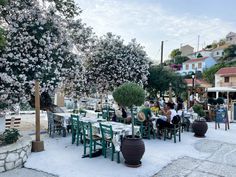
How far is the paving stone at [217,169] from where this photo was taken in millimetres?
5129

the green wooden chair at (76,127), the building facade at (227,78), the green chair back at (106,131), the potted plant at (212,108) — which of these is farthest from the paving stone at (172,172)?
the building facade at (227,78)

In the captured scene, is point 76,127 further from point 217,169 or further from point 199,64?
point 199,64

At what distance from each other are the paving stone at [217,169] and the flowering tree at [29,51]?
5250 mm

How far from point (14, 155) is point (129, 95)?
291 centimetres

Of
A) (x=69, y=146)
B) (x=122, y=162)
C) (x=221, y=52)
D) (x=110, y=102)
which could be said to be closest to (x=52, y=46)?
(x=69, y=146)

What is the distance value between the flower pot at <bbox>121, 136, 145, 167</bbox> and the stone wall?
238 centimetres

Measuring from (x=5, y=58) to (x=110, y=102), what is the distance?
9.01 metres

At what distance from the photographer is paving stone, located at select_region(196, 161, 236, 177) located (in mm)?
5129

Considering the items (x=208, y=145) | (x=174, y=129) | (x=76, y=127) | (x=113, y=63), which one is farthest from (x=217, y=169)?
(x=113, y=63)

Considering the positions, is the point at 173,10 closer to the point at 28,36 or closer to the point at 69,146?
the point at 28,36

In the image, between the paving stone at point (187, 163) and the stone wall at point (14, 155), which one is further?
A: the paving stone at point (187, 163)

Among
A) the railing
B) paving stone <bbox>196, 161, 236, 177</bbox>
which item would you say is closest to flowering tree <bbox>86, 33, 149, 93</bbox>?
paving stone <bbox>196, 161, 236, 177</bbox>

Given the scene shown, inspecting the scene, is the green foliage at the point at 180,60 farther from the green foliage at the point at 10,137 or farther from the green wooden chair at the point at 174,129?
the green foliage at the point at 10,137

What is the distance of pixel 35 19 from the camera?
26.4 ft
